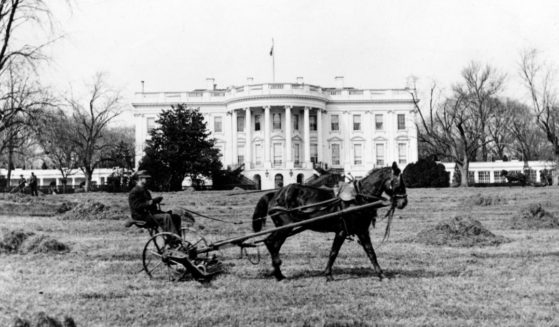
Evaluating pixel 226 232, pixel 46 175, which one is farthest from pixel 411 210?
pixel 46 175

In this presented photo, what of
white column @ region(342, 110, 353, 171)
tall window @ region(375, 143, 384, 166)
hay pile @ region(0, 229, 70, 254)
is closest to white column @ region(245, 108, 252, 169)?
white column @ region(342, 110, 353, 171)

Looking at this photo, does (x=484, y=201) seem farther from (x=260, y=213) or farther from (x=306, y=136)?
(x=306, y=136)

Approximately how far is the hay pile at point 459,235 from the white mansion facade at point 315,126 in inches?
1702

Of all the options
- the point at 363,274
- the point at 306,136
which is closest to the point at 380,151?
the point at 306,136

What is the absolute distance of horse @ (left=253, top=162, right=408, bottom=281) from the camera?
28.4ft

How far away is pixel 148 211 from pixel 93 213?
41.6 feet

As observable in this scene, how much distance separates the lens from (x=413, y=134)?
203 feet

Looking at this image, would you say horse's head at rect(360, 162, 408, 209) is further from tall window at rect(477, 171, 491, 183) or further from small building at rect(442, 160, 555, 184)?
tall window at rect(477, 171, 491, 183)

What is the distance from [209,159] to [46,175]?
4408 cm

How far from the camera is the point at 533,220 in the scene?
690 inches

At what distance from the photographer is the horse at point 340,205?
28.4ft

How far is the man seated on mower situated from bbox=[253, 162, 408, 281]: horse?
5.20ft

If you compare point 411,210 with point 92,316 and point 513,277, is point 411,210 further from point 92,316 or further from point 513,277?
point 92,316

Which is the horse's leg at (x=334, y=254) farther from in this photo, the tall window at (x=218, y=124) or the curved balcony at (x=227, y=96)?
the tall window at (x=218, y=124)
